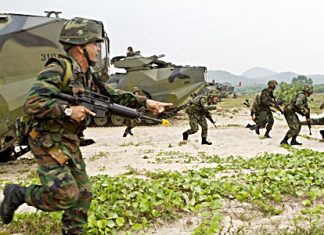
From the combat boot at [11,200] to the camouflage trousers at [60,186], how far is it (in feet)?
0.32

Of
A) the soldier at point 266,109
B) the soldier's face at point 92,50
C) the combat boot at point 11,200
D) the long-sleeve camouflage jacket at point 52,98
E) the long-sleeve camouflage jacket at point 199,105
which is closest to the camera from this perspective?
the long-sleeve camouflage jacket at point 52,98

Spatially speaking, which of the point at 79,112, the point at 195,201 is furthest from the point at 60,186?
the point at 195,201

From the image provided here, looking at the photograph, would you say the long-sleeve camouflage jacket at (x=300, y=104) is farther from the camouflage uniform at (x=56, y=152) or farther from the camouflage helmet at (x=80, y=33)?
the camouflage uniform at (x=56, y=152)

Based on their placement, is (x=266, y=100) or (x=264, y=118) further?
(x=264, y=118)

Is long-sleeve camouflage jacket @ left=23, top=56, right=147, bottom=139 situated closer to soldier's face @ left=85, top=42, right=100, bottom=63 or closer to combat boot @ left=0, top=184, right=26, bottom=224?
soldier's face @ left=85, top=42, right=100, bottom=63

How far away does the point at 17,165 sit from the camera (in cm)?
923

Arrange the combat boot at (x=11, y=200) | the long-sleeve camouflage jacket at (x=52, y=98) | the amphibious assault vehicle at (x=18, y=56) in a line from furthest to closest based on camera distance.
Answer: the amphibious assault vehicle at (x=18, y=56) < the combat boot at (x=11, y=200) < the long-sleeve camouflage jacket at (x=52, y=98)

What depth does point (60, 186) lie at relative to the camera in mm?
3508

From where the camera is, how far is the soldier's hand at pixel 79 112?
3.51m

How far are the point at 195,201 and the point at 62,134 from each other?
205 centimetres

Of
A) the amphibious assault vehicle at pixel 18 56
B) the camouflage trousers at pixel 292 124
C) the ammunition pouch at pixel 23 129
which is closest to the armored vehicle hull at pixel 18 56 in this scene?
the amphibious assault vehicle at pixel 18 56

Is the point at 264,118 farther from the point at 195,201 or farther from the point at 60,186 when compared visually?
the point at 60,186

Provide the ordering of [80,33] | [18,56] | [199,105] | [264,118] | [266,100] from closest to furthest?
[80,33], [18,56], [199,105], [266,100], [264,118]

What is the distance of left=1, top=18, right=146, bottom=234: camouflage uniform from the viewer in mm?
3473
